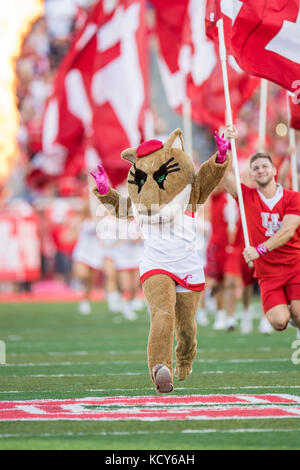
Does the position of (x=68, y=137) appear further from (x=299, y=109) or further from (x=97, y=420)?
(x=97, y=420)

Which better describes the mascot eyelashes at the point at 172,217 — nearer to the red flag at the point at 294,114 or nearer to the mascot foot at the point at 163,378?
the mascot foot at the point at 163,378

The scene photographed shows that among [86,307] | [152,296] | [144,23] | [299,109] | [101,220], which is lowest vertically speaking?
[86,307]

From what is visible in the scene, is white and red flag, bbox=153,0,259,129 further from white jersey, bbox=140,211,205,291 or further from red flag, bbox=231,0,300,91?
white jersey, bbox=140,211,205,291

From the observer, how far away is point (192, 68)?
1645cm

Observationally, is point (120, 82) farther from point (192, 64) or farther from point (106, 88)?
point (192, 64)

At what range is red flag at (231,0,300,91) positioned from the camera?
29.8ft

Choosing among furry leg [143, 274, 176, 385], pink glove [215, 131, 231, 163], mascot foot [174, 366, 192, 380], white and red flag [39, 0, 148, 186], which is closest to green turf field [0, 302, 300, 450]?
mascot foot [174, 366, 192, 380]

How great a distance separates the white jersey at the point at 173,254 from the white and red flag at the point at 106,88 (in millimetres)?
10167

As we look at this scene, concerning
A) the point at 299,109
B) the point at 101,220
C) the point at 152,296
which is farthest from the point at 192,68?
the point at 152,296

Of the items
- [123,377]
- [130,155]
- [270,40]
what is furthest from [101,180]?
[270,40]

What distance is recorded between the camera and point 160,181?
772 centimetres

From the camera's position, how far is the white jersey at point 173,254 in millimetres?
7781

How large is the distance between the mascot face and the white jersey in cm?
11
